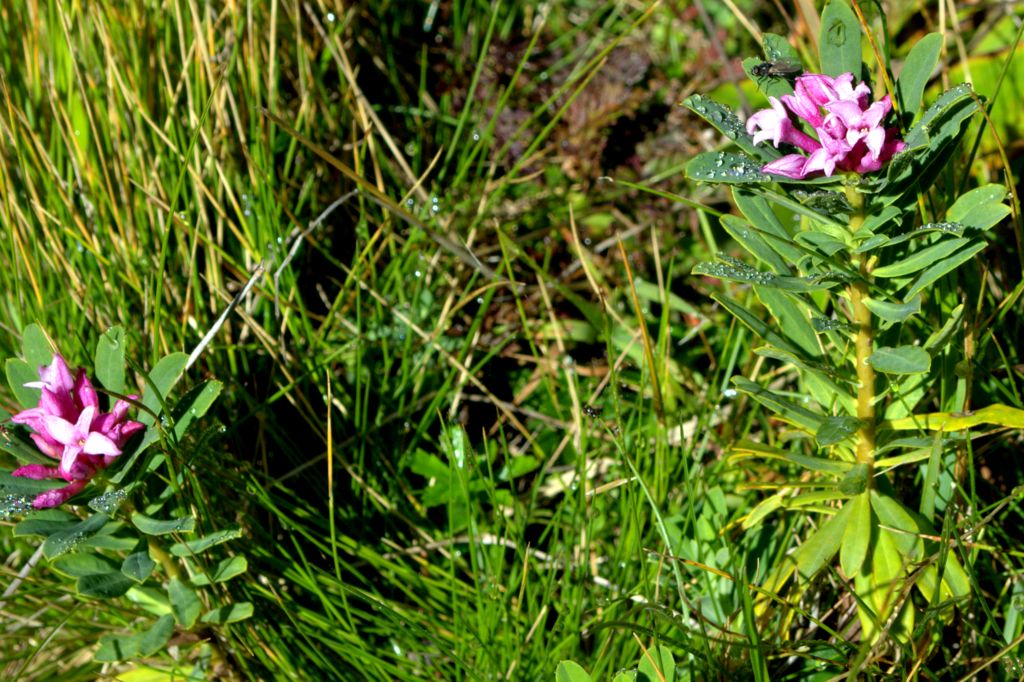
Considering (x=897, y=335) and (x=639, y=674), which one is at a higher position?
(x=897, y=335)

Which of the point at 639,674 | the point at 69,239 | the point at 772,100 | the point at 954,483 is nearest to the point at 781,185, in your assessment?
the point at 772,100

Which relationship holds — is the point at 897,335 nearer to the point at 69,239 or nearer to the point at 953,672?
the point at 953,672

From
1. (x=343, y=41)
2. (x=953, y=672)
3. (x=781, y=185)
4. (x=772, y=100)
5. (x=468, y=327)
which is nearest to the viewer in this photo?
(x=772, y=100)

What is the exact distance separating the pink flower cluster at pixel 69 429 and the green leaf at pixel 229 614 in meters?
0.29

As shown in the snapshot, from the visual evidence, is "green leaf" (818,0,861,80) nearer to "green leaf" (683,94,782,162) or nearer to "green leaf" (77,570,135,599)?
"green leaf" (683,94,782,162)

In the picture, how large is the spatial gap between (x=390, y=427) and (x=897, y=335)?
3.10 feet

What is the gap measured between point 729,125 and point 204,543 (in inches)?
35.0

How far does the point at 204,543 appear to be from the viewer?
1.29 meters

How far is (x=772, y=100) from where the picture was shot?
1.12 m

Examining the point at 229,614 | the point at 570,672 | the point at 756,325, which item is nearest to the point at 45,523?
the point at 229,614

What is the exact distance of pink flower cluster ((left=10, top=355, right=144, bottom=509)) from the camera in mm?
1164

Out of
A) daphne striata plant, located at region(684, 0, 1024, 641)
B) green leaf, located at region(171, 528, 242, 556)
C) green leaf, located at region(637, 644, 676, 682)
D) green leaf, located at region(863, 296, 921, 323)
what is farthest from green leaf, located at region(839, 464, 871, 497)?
green leaf, located at region(171, 528, 242, 556)

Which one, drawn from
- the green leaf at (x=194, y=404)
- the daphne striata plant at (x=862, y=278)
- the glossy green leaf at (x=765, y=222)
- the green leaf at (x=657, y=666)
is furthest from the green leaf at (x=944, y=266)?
the green leaf at (x=194, y=404)

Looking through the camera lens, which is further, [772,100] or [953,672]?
[953,672]
